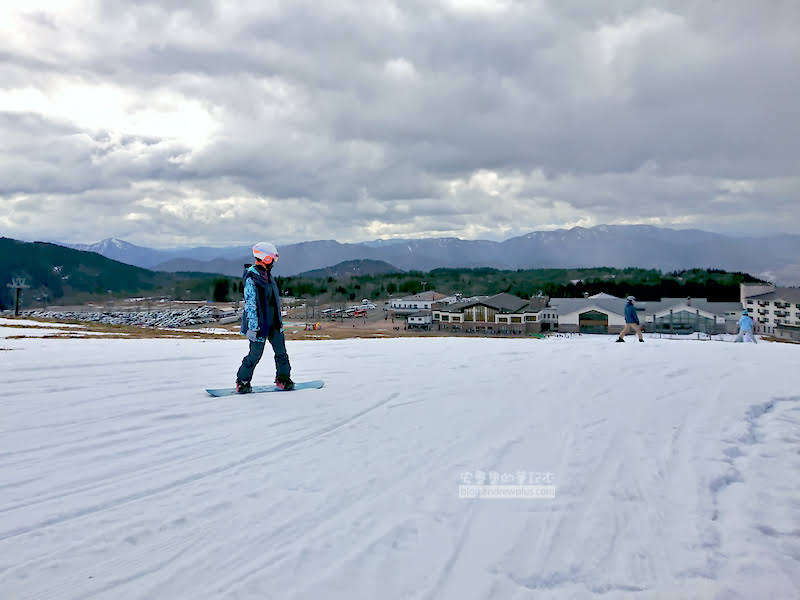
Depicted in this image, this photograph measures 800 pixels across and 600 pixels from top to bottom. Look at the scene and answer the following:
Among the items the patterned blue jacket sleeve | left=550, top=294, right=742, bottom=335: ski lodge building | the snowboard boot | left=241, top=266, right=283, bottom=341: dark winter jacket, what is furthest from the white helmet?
A: left=550, top=294, right=742, bottom=335: ski lodge building

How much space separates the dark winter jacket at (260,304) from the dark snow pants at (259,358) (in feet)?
0.38

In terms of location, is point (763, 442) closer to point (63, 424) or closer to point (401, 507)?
point (401, 507)

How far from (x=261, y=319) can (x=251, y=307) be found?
10.1 inches

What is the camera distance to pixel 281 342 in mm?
7871

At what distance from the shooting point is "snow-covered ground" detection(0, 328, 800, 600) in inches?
111

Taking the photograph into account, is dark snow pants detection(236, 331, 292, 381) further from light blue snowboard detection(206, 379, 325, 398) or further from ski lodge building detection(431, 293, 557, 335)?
ski lodge building detection(431, 293, 557, 335)

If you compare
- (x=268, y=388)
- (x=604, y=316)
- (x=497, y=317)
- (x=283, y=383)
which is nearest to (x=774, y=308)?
(x=604, y=316)

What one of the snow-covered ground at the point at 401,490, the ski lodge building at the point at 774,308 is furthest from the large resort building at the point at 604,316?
the snow-covered ground at the point at 401,490

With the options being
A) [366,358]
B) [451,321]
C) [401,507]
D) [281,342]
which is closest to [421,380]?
[281,342]

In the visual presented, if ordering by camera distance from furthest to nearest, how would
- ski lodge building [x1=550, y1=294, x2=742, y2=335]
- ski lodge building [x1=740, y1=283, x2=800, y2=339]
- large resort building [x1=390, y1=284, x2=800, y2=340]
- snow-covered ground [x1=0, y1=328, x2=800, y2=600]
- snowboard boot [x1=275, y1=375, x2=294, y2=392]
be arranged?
ski lodge building [x1=740, y1=283, x2=800, y2=339] → large resort building [x1=390, y1=284, x2=800, y2=340] → ski lodge building [x1=550, y1=294, x2=742, y2=335] → snowboard boot [x1=275, y1=375, x2=294, y2=392] → snow-covered ground [x1=0, y1=328, x2=800, y2=600]

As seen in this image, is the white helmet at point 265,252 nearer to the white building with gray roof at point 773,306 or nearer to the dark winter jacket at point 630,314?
the dark winter jacket at point 630,314

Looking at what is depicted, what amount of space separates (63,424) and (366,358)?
636cm

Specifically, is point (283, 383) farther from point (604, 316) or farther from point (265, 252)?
point (604, 316)

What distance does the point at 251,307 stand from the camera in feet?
24.9
